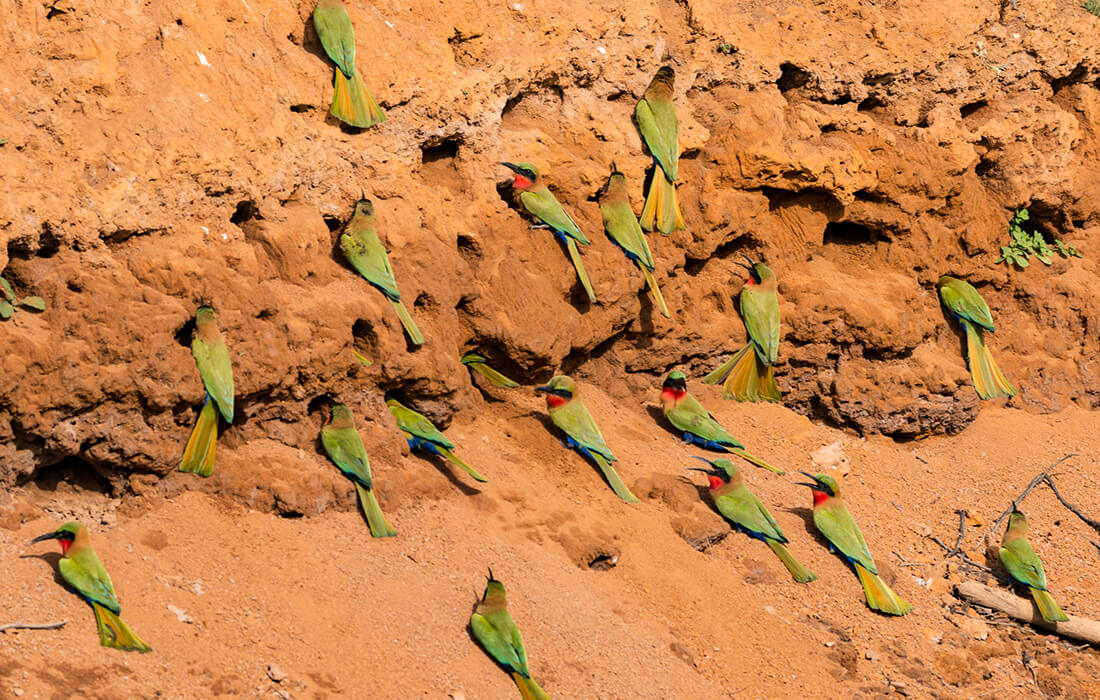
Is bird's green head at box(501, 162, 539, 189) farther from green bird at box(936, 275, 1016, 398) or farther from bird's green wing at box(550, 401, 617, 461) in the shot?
green bird at box(936, 275, 1016, 398)

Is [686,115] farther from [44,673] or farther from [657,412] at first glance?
[44,673]

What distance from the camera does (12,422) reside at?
444 centimetres

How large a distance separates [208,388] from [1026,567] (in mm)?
4067

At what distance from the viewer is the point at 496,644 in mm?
4613

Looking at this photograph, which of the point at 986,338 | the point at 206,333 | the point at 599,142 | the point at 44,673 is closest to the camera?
the point at 44,673

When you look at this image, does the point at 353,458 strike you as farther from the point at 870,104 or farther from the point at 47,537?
the point at 870,104

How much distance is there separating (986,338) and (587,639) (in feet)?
13.6

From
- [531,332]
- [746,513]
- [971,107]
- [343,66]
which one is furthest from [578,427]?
[971,107]

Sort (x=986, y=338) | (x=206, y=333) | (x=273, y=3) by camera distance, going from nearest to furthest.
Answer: (x=206, y=333), (x=273, y=3), (x=986, y=338)

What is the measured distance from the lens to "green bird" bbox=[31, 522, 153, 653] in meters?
4.09

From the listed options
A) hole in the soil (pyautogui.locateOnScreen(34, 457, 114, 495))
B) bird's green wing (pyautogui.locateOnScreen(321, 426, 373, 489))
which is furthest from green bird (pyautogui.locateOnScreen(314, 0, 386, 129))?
hole in the soil (pyautogui.locateOnScreen(34, 457, 114, 495))

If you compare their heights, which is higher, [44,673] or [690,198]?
[690,198]

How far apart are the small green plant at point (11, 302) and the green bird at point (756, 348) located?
3.76 meters

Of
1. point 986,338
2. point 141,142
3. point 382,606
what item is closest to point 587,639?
point 382,606
